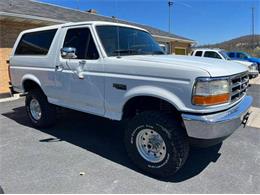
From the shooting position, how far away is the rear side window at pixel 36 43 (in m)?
4.90

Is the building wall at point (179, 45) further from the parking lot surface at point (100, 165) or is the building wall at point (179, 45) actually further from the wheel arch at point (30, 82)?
the wheel arch at point (30, 82)

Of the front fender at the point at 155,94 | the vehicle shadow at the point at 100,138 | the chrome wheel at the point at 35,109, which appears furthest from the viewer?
the chrome wheel at the point at 35,109

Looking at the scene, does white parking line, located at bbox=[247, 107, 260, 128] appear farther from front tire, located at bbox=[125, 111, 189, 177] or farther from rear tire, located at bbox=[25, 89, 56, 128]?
rear tire, located at bbox=[25, 89, 56, 128]

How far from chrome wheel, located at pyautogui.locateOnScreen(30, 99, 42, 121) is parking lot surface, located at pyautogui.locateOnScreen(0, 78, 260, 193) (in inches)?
11.5

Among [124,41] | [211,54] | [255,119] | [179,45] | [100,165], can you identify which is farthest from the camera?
[179,45]

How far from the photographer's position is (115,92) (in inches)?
142

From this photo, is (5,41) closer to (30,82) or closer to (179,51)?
(30,82)

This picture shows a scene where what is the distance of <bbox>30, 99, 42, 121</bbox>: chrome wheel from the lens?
5.32 m

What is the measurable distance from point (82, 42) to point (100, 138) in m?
1.93

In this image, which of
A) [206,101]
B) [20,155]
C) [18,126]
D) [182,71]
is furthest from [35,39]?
[206,101]

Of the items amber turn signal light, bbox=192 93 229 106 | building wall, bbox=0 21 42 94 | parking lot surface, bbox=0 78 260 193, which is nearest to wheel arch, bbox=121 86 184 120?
amber turn signal light, bbox=192 93 229 106

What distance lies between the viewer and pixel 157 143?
11.0 feet

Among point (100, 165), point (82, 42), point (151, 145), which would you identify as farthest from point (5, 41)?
point (151, 145)

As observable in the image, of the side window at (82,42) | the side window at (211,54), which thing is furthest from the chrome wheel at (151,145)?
the side window at (211,54)
